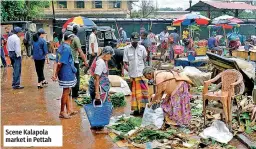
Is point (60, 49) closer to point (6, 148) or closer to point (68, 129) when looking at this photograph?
point (68, 129)

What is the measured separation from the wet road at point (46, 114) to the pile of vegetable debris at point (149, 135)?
434mm

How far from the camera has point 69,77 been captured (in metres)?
7.57

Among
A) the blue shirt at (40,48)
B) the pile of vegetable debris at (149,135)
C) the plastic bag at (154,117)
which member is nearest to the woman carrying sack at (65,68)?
the plastic bag at (154,117)

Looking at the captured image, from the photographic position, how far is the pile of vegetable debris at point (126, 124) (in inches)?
273

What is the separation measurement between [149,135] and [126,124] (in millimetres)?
813

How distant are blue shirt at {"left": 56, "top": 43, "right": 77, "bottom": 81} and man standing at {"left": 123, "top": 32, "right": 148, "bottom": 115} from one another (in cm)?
126

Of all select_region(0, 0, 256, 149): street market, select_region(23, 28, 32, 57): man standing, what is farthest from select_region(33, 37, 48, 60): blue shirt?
select_region(23, 28, 32, 57): man standing

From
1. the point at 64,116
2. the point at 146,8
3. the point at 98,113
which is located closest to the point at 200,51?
the point at 64,116

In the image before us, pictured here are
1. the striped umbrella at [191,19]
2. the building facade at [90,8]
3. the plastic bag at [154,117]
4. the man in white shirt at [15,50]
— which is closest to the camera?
the plastic bag at [154,117]

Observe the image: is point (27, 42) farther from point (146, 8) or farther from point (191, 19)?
point (146, 8)

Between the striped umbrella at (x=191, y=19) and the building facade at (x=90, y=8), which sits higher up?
the building facade at (x=90, y=8)

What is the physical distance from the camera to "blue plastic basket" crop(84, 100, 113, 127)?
673 centimetres

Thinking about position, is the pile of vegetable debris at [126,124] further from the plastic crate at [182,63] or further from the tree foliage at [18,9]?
the tree foliage at [18,9]

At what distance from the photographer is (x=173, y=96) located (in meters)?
6.84
